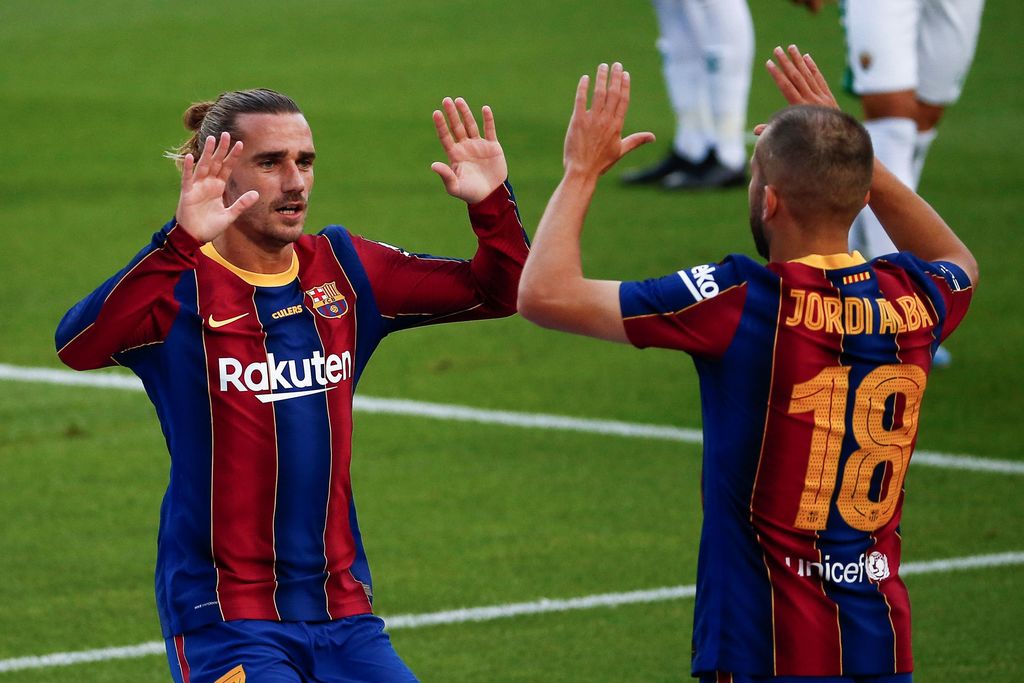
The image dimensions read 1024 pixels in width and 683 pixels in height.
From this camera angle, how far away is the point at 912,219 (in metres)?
4.64

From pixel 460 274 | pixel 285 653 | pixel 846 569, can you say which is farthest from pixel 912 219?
pixel 285 653

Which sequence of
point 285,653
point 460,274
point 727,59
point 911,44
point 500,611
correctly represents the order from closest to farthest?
point 285,653, point 460,274, point 500,611, point 911,44, point 727,59

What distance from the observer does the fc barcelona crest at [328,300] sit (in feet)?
15.5

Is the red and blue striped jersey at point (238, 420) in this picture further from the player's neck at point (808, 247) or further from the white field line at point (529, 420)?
the white field line at point (529, 420)

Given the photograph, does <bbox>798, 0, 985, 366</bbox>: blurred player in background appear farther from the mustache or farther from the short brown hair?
the short brown hair

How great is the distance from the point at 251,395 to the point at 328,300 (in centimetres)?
35

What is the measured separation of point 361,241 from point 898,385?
1570 millimetres

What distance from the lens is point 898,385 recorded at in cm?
407

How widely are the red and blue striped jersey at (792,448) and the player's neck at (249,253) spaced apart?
1.11m

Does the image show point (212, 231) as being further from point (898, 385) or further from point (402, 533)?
point (402, 533)

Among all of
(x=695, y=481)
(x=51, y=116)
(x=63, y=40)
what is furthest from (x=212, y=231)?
(x=63, y=40)

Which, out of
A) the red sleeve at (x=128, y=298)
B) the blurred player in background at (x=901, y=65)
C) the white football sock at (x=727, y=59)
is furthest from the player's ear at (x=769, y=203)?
the white football sock at (x=727, y=59)

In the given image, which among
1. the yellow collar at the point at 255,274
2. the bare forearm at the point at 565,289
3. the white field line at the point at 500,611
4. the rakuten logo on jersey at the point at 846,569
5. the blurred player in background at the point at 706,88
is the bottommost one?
→ the white field line at the point at 500,611

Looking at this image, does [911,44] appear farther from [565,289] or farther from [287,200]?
[565,289]
